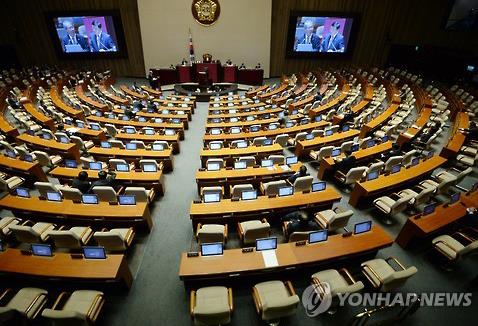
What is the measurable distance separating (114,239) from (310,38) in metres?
20.9

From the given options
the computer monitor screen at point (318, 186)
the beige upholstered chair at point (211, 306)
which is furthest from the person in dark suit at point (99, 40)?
the beige upholstered chair at point (211, 306)

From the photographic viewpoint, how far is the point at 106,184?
22.1 ft

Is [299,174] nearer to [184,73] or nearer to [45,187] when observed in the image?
[45,187]

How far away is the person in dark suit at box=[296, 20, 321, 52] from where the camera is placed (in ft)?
66.6

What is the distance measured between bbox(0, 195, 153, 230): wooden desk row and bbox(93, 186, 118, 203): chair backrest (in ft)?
0.98

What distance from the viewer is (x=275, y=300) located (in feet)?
14.2

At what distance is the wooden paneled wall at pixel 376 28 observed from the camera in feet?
59.3

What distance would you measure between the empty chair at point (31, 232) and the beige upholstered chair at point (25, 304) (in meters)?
1.13

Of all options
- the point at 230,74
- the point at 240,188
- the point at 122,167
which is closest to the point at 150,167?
the point at 122,167

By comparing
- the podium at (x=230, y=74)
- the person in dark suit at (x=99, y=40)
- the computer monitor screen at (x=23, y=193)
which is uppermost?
the person in dark suit at (x=99, y=40)

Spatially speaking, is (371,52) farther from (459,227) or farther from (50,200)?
(50,200)

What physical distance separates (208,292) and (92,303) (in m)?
1.86

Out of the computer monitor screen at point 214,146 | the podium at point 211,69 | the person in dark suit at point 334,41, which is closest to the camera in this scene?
the computer monitor screen at point 214,146

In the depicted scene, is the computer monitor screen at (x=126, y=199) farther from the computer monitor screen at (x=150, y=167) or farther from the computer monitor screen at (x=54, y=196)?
the computer monitor screen at (x=150, y=167)
